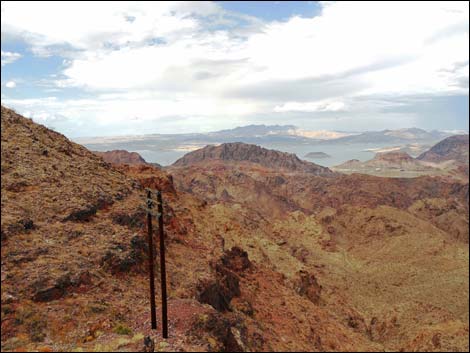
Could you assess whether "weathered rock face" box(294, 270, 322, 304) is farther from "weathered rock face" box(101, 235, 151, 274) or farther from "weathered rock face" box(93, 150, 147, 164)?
"weathered rock face" box(93, 150, 147, 164)

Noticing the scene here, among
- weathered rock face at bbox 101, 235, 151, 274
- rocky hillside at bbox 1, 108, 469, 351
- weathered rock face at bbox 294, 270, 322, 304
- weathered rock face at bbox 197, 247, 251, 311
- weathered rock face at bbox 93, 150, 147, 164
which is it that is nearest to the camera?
rocky hillside at bbox 1, 108, 469, 351

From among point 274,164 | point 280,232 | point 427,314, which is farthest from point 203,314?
point 274,164

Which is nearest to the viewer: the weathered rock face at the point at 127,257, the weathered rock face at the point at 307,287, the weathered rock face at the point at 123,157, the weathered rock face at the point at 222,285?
the weathered rock face at the point at 127,257

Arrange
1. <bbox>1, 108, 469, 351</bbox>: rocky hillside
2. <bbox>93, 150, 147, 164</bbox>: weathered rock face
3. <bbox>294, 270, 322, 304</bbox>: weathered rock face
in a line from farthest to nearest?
<bbox>93, 150, 147, 164</bbox>: weathered rock face → <bbox>294, 270, 322, 304</bbox>: weathered rock face → <bbox>1, 108, 469, 351</bbox>: rocky hillside

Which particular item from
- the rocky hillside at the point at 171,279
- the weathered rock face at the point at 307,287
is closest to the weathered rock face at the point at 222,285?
the rocky hillside at the point at 171,279

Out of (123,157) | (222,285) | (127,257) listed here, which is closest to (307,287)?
(222,285)

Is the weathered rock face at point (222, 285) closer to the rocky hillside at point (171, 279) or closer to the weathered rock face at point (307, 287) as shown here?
the rocky hillside at point (171, 279)

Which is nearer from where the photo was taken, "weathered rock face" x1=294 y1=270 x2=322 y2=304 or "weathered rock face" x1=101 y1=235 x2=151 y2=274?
"weathered rock face" x1=101 y1=235 x2=151 y2=274

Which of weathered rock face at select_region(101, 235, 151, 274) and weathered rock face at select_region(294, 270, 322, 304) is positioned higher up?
weathered rock face at select_region(101, 235, 151, 274)

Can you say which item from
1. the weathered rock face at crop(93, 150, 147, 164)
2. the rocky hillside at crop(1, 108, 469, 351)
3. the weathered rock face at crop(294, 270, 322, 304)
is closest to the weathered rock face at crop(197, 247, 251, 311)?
the rocky hillside at crop(1, 108, 469, 351)

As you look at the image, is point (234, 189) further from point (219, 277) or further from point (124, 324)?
point (124, 324)

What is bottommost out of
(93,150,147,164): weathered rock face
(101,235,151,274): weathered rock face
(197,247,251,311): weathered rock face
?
(197,247,251,311): weathered rock face
